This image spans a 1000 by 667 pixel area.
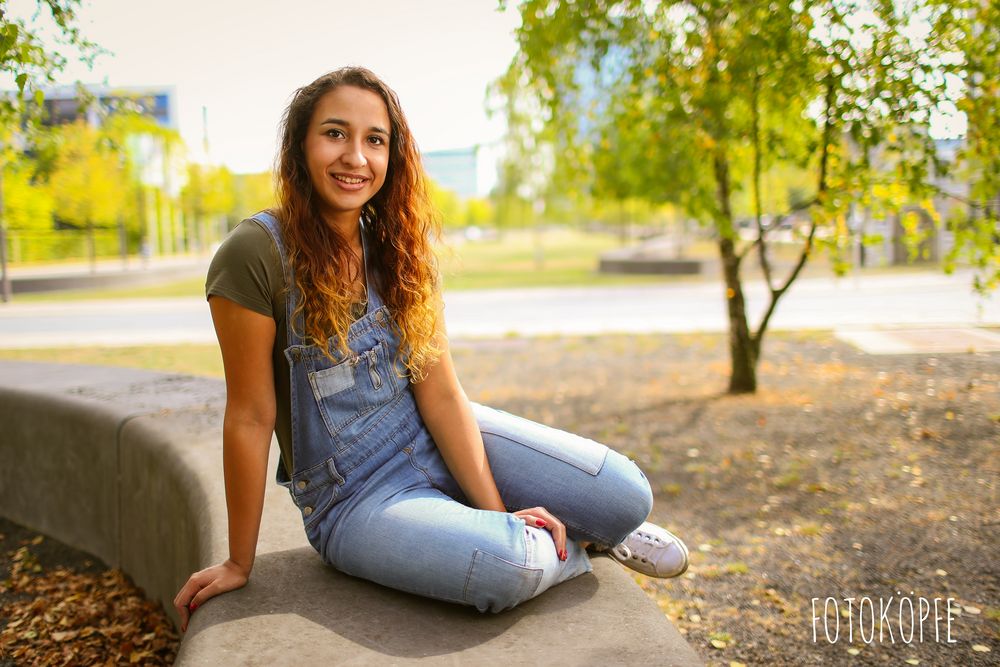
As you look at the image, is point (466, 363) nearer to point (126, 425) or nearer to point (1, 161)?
point (1, 161)

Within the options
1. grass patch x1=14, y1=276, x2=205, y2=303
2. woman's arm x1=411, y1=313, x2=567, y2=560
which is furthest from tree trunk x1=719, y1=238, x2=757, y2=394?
grass patch x1=14, y1=276, x2=205, y2=303

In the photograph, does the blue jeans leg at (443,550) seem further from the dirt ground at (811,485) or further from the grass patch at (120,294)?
the grass patch at (120,294)

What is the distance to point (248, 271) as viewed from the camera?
84.0 inches

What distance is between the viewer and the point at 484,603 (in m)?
2.09

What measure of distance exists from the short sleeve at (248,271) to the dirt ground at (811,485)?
1975mm

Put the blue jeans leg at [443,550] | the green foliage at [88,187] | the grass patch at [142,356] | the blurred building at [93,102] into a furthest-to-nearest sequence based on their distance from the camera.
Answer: the green foliage at [88,187] → the grass patch at [142,356] → the blurred building at [93,102] → the blue jeans leg at [443,550]

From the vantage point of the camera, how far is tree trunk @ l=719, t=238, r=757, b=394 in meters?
7.05

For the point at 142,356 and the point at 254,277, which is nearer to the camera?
the point at 254,277

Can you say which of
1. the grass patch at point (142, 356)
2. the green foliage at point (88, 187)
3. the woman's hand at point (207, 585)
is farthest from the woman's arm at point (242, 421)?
the green foliage at point (88, 187)

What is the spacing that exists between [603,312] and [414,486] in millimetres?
11928

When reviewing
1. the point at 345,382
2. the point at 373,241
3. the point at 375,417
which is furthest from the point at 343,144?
the point at 375,417

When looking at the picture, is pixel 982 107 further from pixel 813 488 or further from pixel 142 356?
pixel 142 356

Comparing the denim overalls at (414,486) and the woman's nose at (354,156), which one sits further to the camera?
the woman's nose at (354,156)

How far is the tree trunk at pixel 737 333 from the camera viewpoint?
23.1 ft
